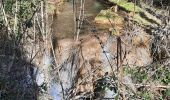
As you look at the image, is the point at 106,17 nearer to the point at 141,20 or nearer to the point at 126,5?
the point at 141,20

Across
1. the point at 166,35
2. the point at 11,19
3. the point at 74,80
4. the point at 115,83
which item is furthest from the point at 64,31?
the point at 115,83

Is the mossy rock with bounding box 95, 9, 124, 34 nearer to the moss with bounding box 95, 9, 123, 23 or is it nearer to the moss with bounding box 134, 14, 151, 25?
the moss with bounding box 95, 9, 123, 23

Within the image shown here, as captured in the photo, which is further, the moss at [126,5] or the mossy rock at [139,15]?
the moss at [126,5]

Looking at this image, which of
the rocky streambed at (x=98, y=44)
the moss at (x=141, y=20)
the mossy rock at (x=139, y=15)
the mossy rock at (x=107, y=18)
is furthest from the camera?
the mossy rock at (x=107, y=18)

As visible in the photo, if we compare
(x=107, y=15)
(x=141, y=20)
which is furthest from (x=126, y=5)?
(x=141, y=20)

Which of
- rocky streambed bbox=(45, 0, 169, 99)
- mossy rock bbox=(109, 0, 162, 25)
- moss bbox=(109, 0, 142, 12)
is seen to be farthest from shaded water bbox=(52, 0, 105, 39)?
mossy rock bbox=(109, 0, 162, 25)

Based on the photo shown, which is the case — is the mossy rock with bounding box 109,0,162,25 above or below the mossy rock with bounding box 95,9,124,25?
above

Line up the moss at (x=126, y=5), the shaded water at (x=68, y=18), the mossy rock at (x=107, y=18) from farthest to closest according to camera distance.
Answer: the moss at (x=126, y=5)
the mossy rock at (x=107, y=18)
the shaded water at (x=68, y=18)

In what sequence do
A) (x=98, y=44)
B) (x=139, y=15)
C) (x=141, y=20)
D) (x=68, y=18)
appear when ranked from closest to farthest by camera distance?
(x=98, y=44) < (x=141, y=20) < (x=139, y=15) < (x=68, y=18)

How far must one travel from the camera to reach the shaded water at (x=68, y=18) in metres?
11.7

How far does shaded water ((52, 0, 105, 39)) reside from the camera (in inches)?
461

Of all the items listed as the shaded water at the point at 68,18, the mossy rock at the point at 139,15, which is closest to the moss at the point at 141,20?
the mossy rock at the point at 139,15

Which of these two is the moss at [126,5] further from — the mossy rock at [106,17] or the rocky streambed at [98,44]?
the mossy rock at [106,17]

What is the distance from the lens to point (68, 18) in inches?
530
